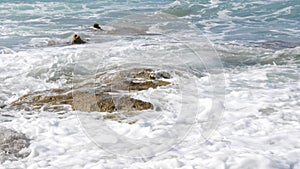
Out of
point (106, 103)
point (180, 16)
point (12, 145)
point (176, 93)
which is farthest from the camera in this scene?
point (180, 16)

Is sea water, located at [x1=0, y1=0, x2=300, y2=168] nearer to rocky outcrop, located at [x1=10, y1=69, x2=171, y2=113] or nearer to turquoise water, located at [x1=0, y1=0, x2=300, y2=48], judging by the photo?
turquoise water, located at [x1=0, y1=0, x2=300, y2=48]

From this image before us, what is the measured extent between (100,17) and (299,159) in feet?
51.0

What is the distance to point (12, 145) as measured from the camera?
380 centimetres

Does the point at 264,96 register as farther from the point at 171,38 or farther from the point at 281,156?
the point at 171,38

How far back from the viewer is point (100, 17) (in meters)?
17.9

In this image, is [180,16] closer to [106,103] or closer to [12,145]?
[106,103]

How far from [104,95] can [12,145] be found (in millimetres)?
1751

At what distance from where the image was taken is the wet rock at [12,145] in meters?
3.62

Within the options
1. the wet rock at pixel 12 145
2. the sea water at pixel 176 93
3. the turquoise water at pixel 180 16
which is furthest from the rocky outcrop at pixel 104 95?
the turquoise water at pixel 180 16

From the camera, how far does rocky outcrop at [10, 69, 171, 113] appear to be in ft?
16.2

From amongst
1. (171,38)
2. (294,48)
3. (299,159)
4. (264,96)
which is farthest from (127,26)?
(299,159)

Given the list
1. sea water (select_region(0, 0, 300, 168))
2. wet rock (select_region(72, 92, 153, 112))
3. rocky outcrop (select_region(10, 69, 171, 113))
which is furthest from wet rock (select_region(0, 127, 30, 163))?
wet rock (select_region(72, 92, 153, 112))

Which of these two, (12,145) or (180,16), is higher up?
(180,16)

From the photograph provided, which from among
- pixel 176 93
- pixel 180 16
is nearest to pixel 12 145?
pixel 176 93
